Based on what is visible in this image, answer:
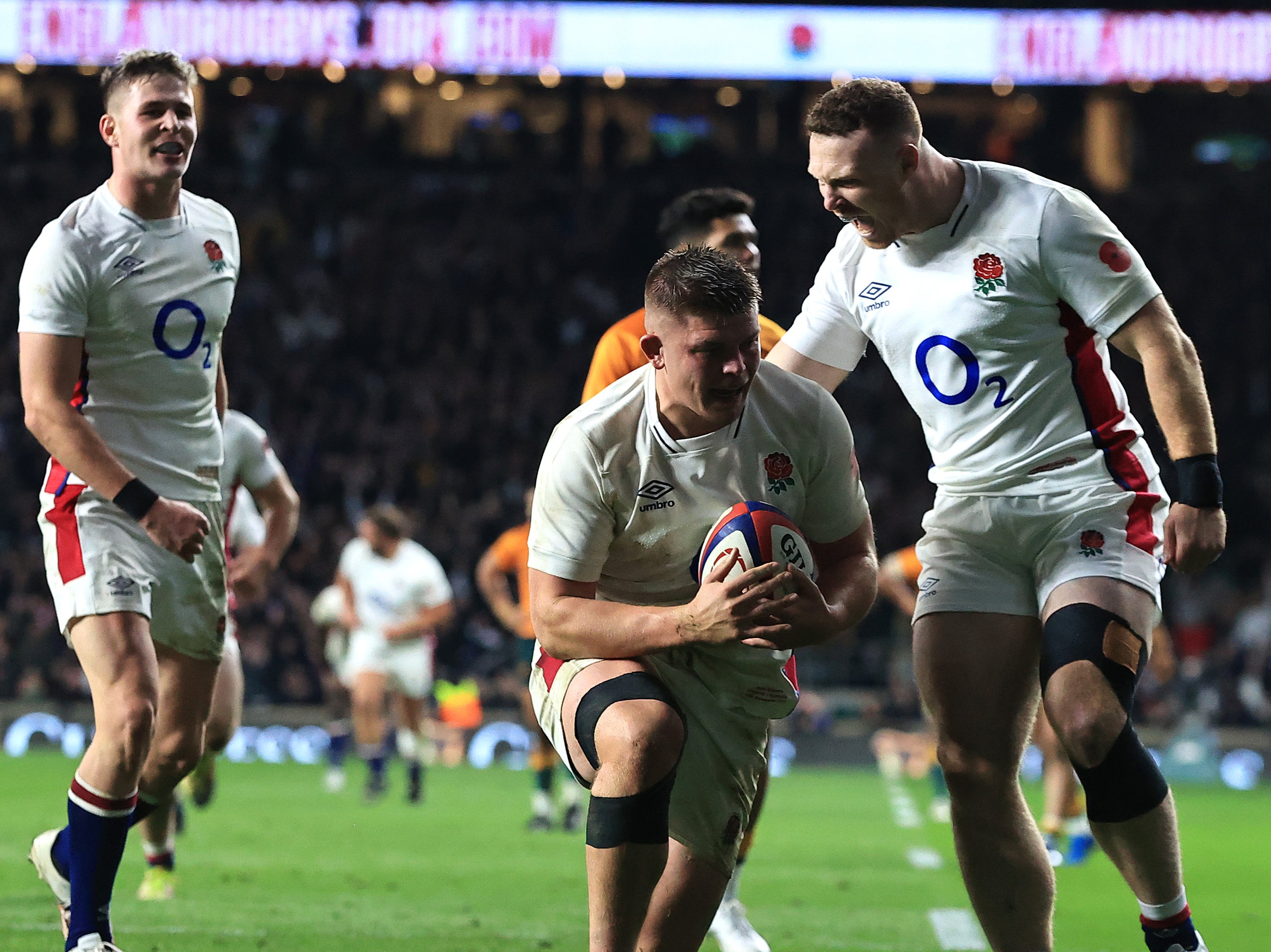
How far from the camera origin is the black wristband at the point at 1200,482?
4113 mm

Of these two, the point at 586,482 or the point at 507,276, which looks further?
the point at 507,276

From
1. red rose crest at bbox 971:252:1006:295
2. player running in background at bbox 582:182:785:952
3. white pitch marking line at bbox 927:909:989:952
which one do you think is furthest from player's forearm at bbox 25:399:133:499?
white pitch marking line at bbox 927:909:989:952

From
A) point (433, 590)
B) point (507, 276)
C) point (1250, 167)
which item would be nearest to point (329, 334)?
point (507, 276)

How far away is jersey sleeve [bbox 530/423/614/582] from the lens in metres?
4.11

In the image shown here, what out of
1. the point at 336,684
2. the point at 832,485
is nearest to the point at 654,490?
the point at 832,485

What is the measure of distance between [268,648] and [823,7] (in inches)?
460

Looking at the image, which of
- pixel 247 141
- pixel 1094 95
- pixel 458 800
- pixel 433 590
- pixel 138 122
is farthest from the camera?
pixel 247 141

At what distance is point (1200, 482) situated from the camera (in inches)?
162

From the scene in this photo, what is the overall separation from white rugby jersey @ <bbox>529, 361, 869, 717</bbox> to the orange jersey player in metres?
1.31

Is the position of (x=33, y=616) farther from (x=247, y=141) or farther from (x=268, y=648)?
(x=247, y=141)

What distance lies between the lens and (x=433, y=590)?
1426 cm

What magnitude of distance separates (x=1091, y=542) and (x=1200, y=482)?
40 centimetres

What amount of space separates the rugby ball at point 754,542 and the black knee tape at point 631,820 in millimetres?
555

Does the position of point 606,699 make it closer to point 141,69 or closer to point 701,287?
point 701,287
